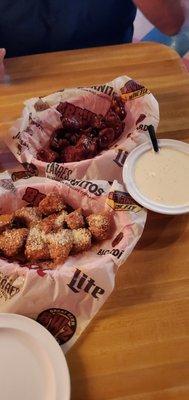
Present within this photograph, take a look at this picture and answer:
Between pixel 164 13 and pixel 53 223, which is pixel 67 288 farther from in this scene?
pixel 164 13

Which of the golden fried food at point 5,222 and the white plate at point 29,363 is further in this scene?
the golden fried food at point 5,222

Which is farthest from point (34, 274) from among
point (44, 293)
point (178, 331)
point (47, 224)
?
point (178, 331)

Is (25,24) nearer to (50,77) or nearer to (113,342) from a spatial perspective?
(50,77)

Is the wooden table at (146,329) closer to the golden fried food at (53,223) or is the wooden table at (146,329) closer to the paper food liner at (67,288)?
the paper food liner at (67,288)

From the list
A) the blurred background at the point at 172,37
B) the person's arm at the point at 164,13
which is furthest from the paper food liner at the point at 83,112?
the blurred background at the point at 172,37

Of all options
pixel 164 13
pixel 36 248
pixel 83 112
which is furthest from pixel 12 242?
pixel 164 13

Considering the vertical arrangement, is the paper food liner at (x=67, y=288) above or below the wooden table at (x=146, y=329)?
above

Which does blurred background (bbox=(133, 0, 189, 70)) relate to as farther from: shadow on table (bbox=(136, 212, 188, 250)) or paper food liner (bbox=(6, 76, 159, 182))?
shadow on table (bbox=(136, 212, 188, 250))
